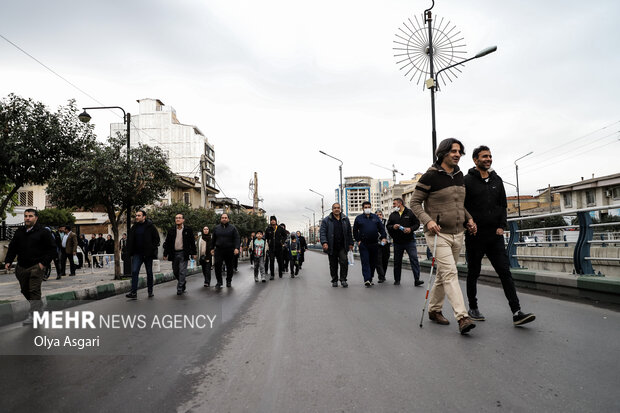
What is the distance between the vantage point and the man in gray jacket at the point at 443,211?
15.9 ft

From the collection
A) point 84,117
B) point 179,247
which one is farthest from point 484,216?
point 84,117

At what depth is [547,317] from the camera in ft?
17.0

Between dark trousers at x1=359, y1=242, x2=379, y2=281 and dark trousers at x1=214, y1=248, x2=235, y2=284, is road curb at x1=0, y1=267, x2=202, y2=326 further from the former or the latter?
dark trousers at x1=359, y1=242, x2=379, y2=281

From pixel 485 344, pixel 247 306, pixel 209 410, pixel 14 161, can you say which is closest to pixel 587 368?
pixel 485 344

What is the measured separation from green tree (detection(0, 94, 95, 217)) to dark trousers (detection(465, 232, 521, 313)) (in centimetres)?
941

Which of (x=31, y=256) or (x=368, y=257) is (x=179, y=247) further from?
(x=368, y=257)

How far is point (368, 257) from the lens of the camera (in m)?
9.83

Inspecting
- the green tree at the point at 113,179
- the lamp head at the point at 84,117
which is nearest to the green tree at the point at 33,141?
the green tree at the point at 113,179

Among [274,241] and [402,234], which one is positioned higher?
[402,234]

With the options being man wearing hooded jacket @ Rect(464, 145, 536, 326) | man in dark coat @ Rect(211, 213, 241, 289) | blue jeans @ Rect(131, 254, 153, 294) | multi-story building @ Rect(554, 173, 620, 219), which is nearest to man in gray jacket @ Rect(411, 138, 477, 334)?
man wearing hooded jacket @ Rect(464, 145, 536, 326)

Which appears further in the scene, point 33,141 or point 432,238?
point 33,141

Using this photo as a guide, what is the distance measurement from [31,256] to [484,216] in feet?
21.8

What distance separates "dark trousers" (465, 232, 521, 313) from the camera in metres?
4.80

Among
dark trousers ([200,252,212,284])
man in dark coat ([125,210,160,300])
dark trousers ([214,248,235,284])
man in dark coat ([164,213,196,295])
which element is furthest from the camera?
dark trousers ([200,252,212,284])
